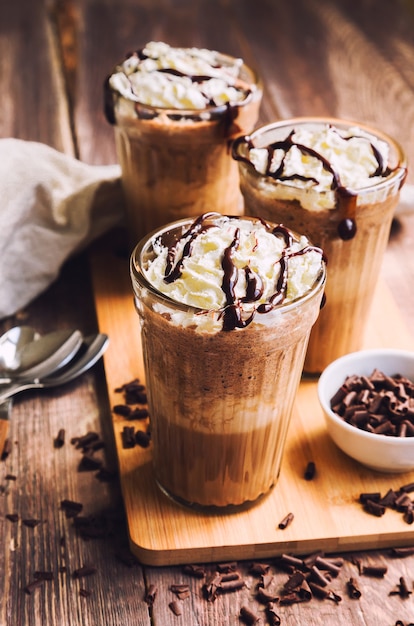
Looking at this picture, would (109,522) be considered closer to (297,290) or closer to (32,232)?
(297,290)

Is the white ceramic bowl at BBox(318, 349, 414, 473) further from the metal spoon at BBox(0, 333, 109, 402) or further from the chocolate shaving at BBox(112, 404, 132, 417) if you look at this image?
the metal spoon at BBox(0, 333, 109, 402)

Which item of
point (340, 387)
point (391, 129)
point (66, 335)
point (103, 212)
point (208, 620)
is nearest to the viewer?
point (208, 620)

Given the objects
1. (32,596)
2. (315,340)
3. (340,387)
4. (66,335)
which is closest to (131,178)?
(66,335)

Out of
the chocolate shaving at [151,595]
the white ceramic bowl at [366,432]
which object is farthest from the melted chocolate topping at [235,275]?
the chocolate shaving at [151,595]

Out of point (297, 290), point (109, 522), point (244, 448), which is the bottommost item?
point (109, 522)

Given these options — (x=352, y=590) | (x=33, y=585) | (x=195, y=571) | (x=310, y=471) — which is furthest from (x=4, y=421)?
(x=352, y=590)

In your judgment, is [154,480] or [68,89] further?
[68,89]

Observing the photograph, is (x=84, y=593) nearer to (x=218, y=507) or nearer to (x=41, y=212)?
(x=218, y=507)
